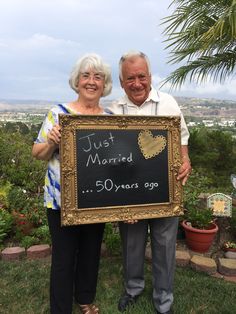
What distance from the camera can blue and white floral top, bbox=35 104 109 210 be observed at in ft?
7.23

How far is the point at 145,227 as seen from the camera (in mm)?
2670

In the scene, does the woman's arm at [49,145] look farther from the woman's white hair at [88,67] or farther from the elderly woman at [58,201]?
the woman's white hair at [88,67]

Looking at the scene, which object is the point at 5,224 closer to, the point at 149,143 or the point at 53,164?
the point at 53,164

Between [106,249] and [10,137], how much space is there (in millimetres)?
4598

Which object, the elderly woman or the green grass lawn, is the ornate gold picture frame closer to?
the elderly woman

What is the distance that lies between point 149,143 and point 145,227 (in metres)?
0.76

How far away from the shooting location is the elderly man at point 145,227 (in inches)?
93.0

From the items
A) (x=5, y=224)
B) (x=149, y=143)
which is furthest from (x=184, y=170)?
(x=5, y=224)

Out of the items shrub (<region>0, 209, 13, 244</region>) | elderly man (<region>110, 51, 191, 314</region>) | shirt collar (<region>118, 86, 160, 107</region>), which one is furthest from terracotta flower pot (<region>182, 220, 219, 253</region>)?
shrub (<region>0, 209, 13, 244</region>)

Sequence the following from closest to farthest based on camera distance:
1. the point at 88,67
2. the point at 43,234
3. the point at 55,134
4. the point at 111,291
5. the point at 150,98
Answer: the point at 55,134 < the point at 88,67 < the point at 150,98 < the point at 111,291 < the point at 43,234

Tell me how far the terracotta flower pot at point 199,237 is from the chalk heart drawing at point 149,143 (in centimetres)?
189

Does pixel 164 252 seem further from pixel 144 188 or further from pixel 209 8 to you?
pixel 209 8

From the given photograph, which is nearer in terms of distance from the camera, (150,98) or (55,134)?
(55,134)

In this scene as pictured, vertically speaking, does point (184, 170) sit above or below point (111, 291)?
above
